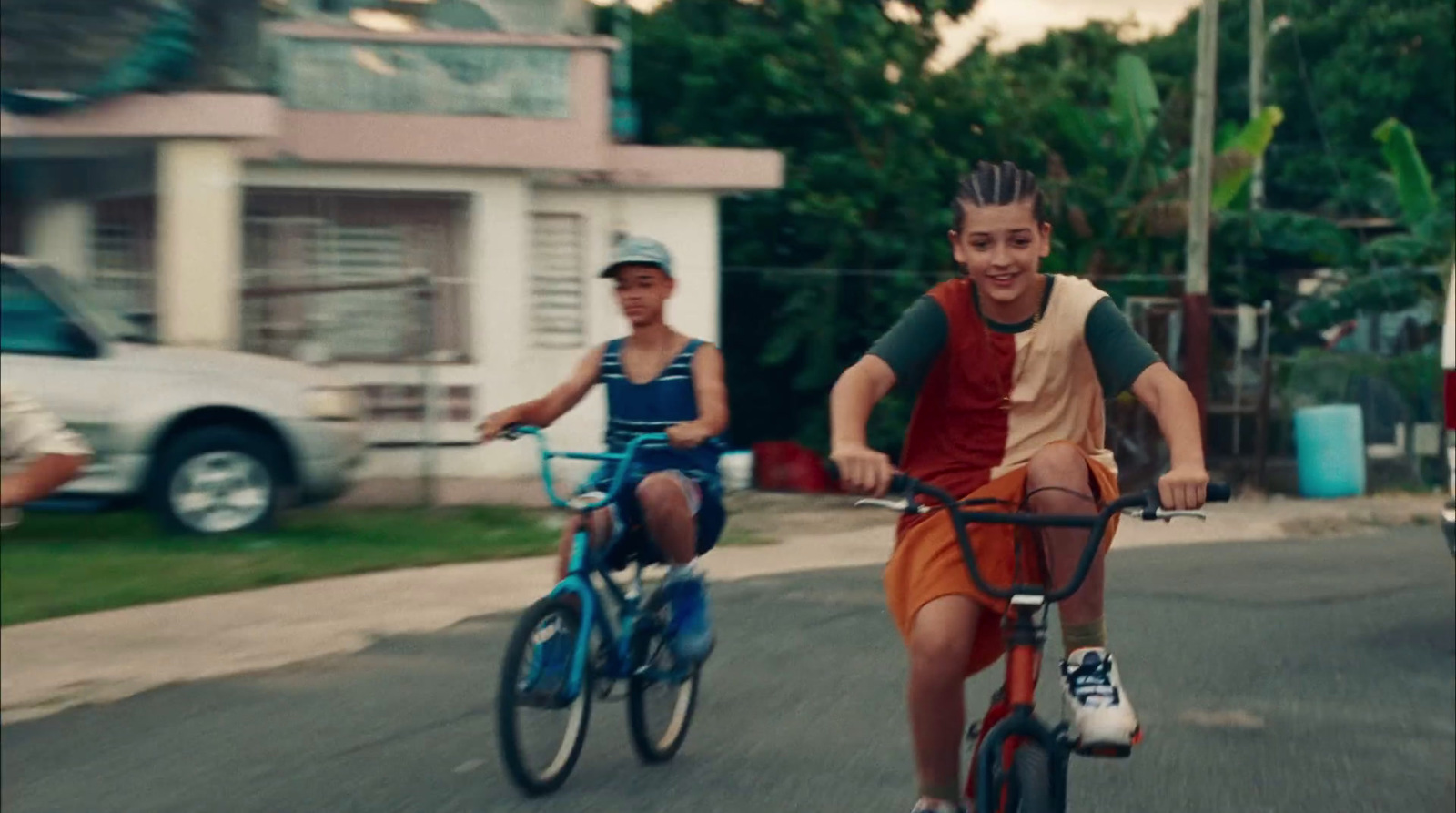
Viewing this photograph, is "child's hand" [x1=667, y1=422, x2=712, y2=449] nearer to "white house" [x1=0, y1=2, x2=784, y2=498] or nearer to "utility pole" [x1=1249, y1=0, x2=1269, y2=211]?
"white house" [x1=0, y1=2, x2=784, y2=498]

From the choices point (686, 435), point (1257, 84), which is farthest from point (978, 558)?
point (1257, 84)

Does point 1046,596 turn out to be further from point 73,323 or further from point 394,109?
point 394,109

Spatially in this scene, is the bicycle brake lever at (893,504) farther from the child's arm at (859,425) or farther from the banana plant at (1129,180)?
the banana plant at (1129,180)

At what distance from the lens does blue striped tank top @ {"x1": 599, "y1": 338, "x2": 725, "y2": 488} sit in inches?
262

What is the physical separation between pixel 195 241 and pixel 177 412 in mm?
3250

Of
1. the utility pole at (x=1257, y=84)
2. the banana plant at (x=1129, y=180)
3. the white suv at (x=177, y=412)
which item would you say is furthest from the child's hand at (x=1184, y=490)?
the utility pole at (x=1257, y=84)

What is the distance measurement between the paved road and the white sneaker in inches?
71.7

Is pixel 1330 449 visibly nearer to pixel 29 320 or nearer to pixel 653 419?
pixel 29 320

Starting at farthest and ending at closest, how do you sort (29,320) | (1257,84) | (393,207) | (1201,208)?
(1257,84) < (1201,208) < (393,207) < (29,320)

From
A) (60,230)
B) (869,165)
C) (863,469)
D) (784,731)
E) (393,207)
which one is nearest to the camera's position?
(863,469)

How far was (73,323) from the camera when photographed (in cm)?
1302

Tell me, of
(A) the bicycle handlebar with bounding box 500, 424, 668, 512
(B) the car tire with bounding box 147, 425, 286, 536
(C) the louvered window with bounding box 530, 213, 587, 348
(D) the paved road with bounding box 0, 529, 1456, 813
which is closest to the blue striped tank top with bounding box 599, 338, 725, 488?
(A) the bicycle handlebar with bounding box 500, 424, 668, 512

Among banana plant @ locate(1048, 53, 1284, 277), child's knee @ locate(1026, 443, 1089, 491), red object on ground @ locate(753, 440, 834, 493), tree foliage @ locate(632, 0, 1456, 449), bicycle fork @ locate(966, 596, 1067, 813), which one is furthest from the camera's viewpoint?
banana plant @ locate(1048, 53, 1284, 277)

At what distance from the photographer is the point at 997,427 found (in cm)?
464
